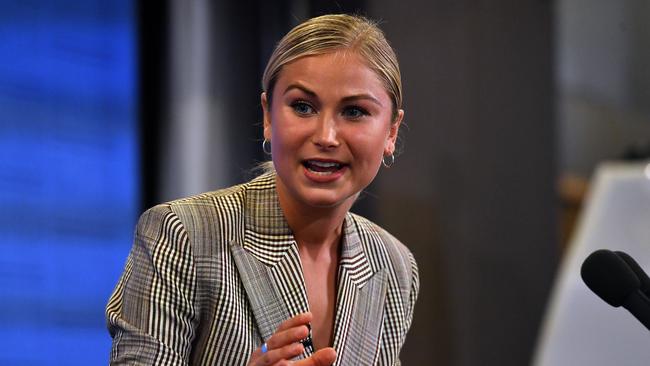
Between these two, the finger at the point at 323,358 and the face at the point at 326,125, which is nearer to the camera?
the finger at the point at 323,358

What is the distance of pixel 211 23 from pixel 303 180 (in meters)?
2.06

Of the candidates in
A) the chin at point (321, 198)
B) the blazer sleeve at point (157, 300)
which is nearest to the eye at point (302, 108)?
the chin at point (321, 198)

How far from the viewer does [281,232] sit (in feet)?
4.50

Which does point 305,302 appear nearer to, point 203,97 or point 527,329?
point 203,97

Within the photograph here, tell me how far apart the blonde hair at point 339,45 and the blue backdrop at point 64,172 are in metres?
1.68

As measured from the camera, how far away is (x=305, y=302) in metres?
1.32

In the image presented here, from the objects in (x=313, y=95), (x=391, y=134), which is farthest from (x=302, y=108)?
(x=391, y=134)

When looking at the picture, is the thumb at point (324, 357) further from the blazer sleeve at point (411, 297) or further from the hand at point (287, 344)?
the blazer sleeve at point (411, 297)

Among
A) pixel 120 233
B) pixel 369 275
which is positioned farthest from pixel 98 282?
pixel 369 275

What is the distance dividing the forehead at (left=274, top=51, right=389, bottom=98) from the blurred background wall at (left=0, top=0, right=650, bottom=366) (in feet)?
5.91

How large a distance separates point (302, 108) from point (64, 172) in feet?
5.95

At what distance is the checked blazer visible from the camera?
1226mm

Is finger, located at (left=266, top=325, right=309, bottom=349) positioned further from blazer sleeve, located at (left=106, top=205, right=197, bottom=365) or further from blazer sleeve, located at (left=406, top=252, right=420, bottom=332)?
blazer sleeve, located at (left=406, top=252, right=420, bottom=332)

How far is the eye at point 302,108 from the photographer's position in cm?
127
